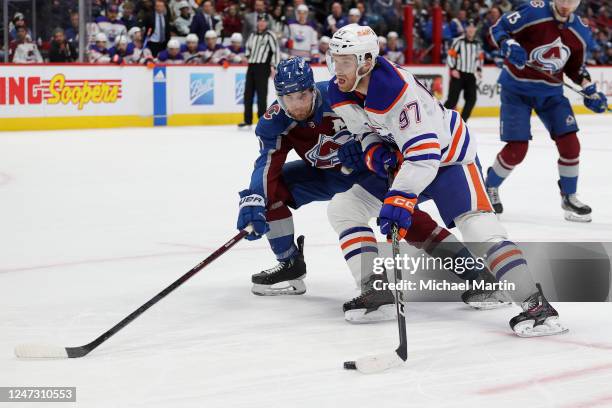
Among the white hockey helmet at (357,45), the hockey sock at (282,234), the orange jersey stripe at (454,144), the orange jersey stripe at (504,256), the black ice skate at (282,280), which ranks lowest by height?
the black ice skate at (282,280)

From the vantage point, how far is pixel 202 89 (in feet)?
40.2

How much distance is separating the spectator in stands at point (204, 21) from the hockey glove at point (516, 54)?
7.95 metres

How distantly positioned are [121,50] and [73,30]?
640mm

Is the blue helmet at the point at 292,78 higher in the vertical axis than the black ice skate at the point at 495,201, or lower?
higher

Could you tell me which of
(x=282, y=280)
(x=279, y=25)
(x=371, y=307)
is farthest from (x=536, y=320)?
(x=279, y=25)

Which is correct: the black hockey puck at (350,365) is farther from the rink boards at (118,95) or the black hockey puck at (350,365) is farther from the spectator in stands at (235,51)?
the spectator in stands at (235,51)

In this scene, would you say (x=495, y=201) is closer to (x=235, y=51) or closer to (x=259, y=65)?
(x=259, y=65)

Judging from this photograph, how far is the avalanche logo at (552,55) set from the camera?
538cm

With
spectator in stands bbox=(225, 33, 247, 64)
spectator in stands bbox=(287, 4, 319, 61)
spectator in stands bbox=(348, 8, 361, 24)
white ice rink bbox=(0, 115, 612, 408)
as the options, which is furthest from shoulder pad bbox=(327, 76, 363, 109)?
spectator in stands bbox=(348, 8, 361, 24)

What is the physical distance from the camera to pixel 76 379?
2.53m

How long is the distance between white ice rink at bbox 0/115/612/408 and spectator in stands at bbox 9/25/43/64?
5064mm

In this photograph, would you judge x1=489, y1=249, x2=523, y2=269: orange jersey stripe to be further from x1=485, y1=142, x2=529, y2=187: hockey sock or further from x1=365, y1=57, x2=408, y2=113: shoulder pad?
x1=485, y1=142, x2=529, y2=187: hockey sock

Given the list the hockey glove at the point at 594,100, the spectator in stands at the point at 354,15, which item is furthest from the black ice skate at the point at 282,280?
the spectator in stands at the point at 354,15

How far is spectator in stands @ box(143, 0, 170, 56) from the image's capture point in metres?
12.2
